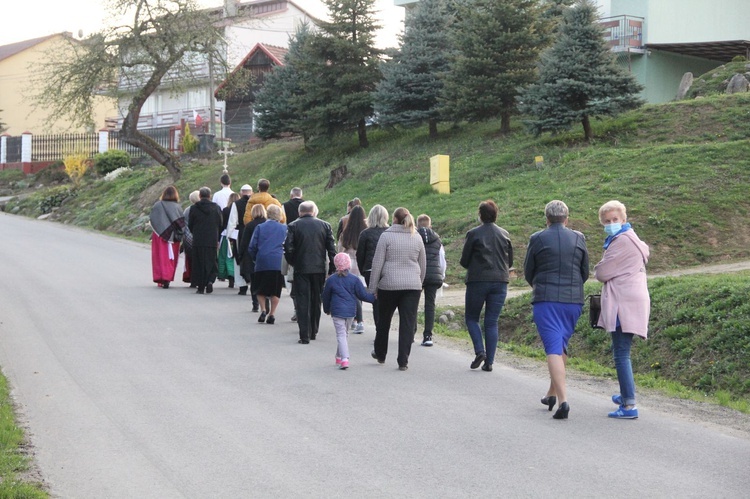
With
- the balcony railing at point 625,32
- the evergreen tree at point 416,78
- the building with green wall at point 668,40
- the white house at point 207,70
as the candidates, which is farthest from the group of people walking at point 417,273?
the white house at point 207,70

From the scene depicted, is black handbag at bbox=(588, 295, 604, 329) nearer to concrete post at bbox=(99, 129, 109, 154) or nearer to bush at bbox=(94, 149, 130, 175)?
bush at bbox=(94, 149, 130, 175)

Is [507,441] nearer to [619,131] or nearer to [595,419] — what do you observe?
[595,419]

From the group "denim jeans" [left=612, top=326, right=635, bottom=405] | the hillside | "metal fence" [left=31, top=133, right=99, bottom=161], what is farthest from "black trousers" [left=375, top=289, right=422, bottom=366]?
"metal fence" [left=31, top=133, right=99, bottom=161]

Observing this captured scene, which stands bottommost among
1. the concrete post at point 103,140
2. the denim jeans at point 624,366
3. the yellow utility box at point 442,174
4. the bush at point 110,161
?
the denim jeans at point 624,366

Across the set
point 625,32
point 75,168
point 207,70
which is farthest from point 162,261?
point 207,70

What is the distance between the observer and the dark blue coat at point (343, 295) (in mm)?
11711

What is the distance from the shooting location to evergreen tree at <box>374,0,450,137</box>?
31516mm

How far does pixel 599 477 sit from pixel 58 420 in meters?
4.61

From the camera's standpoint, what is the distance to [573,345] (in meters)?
14.1

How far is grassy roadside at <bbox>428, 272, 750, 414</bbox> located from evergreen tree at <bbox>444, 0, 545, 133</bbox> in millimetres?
14597

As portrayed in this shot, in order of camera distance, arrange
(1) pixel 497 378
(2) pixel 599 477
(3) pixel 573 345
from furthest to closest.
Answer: (3) pixel 573 345 < (1) pixel 497 378 < (2) pixel 599 477

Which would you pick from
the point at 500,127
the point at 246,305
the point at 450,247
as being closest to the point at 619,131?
the point at 500,127

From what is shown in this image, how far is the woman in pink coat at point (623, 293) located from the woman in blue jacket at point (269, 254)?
639 centimetres

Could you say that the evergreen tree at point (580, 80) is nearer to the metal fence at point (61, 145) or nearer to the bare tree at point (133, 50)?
the bare tree at point (133, 50)
